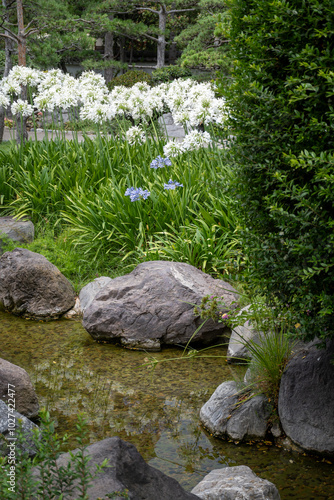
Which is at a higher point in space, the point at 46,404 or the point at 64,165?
the point at 64,165

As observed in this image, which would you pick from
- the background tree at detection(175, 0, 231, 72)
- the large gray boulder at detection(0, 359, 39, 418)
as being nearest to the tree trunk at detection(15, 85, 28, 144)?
the background tree at detection(175, 0, 231, 72)

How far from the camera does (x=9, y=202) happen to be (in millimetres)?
7836

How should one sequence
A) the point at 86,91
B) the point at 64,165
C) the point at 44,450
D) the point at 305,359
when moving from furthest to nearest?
the point at 64,165
the point at 86,91
the point at 305,359
the point at 44,450

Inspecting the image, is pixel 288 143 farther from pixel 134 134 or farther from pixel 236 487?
pixel 134 134

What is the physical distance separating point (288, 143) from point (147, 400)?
2168 mm

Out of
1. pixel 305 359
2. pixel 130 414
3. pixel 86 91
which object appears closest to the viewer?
pixel 305 359

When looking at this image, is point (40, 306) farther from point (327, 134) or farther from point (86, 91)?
point (327, 134)

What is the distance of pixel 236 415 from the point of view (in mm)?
3326

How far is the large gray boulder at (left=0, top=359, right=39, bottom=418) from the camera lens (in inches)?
132

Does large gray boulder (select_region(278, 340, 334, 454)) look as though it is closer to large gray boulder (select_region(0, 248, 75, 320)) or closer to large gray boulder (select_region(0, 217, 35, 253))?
large gray boulder (select_region(0, 248, 75, 320))

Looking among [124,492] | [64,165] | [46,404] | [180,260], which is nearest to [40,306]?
[180,260]

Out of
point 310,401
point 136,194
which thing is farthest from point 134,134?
point 310,401

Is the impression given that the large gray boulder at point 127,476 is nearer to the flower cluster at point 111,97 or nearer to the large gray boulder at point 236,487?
the large gray boulder at point 236,487

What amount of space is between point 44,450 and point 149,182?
16.7 feet
